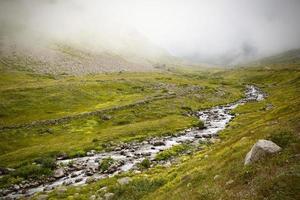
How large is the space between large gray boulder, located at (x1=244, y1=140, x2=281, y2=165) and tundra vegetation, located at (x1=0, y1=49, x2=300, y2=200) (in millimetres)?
654

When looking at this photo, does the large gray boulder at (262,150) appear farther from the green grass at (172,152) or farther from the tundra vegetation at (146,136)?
the green grass at (172,152)

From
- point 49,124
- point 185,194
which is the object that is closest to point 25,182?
point 185,194

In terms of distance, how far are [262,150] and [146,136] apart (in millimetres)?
52923

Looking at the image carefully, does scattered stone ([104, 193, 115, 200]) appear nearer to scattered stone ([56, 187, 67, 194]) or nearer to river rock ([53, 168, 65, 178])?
scattered stone ([56, 187, 67, 194])

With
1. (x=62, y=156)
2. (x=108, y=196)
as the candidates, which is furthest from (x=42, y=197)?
(x=62, y=156)

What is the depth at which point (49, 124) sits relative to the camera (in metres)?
90.2

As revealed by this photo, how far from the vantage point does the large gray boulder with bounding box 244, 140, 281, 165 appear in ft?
76.6

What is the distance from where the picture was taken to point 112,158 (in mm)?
56938

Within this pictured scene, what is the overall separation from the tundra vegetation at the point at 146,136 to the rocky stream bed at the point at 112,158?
6.65 feet

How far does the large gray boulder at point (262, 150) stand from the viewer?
23.4 metres

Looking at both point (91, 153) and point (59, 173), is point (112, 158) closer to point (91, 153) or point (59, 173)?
point (91, 153)

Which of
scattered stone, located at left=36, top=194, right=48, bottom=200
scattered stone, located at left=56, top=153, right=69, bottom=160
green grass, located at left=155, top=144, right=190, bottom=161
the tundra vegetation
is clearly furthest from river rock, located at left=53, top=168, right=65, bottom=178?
green grass, located at left=155, top=144, right=190, bottom=161

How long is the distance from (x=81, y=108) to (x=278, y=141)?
314 ft

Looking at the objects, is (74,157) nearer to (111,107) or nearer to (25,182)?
(25,182)
